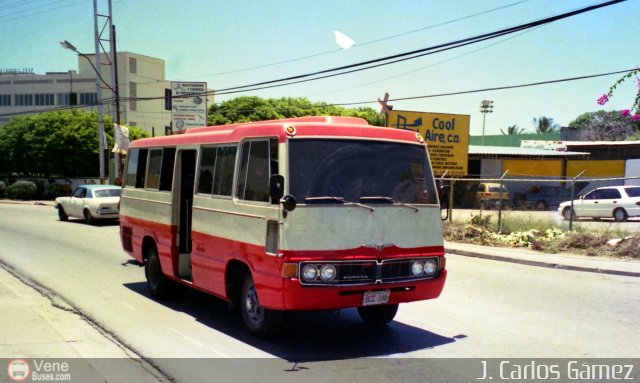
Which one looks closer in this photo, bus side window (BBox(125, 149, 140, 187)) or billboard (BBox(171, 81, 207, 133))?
bus side window (BBox(125, 149, 140, 187))

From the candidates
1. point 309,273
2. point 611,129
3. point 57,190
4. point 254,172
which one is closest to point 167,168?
point 254,172

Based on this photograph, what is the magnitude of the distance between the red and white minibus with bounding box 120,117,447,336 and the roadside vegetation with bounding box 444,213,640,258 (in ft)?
Result: 32.9

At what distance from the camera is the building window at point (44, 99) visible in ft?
279

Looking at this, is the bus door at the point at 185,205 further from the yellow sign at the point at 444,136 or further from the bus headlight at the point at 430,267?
the yellow sign at the point at 444,136

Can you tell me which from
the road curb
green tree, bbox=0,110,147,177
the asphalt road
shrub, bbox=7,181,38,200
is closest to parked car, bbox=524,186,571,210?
the road curb

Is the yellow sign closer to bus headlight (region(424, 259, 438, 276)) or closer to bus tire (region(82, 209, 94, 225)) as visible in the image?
bus tire (region(82, 209, 94, 225))

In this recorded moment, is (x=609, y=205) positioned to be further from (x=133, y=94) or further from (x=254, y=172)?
(x=133, y=94)

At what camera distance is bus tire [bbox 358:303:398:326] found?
7.33 meters

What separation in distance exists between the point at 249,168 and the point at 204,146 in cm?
142

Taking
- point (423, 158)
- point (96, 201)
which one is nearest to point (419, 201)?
point (423, 158)

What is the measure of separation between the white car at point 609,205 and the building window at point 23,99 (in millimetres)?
82718

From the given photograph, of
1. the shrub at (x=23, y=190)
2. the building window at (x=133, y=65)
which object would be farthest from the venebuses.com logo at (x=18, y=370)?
the building window at (x=133, y=65)

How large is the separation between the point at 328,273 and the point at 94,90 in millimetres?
82344

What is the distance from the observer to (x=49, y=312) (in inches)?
315
